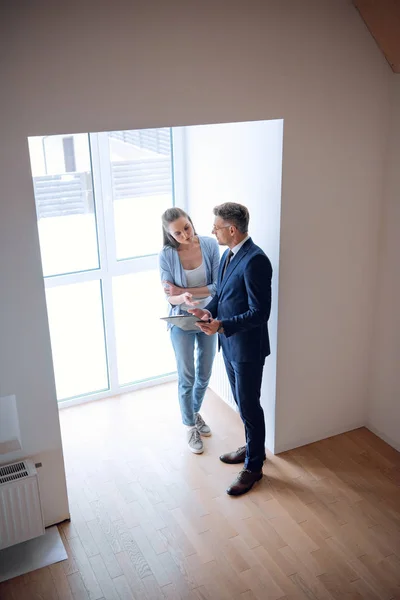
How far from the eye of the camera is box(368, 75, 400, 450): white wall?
396 cm

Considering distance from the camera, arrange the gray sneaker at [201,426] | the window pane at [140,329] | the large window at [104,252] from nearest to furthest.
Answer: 1. the large window at [104,252]
2. the gray sneaker at [201,426]
3. the window pane at [140,329]

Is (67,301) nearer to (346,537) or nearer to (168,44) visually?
(168,44)

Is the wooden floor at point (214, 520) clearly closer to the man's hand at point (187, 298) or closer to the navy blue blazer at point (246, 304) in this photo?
the navy blue blazer at point (246, 304)

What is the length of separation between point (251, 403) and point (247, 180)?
141 centimetres

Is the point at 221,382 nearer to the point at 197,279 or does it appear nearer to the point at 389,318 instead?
the point at 197,279

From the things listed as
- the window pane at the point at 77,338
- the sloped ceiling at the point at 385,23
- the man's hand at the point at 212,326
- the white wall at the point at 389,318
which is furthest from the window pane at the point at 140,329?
the sloped ceiling at the point at 385,23

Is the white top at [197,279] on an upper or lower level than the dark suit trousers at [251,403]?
upper

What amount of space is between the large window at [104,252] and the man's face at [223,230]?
125cm

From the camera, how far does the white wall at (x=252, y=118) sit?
9.61 feet

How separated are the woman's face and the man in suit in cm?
29

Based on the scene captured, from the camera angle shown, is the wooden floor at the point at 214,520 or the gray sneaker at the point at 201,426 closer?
the wooden floor at the point at 214,520

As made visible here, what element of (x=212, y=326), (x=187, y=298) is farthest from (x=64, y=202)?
(x=212, y=326)

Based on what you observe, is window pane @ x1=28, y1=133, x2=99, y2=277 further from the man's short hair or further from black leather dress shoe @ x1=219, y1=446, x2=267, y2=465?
black leather dress shoe @ x1=219, y1=446, x2=267, y2=465

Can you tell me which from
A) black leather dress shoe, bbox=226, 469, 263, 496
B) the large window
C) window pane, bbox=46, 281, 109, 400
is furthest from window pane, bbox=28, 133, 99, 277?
black leather dress shoe, bbox=226, 469, 263, 496
